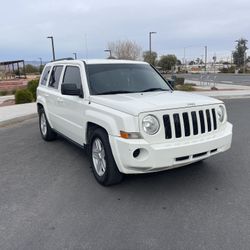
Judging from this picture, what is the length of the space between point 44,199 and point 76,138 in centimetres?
144

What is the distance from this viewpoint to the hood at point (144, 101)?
3.84 m

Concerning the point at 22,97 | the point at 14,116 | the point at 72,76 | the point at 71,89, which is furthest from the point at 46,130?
the point at 22,97

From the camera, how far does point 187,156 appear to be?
12.9 ft

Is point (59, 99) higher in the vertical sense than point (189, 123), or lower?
higher

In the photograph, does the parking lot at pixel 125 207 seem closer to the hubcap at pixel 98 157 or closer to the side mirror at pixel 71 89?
the hubcap at pixel 98 157

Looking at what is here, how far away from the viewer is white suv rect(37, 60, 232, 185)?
3758 mm

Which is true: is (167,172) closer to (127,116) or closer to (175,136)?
(175,136)

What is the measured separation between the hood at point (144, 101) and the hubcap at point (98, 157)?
0.61 m

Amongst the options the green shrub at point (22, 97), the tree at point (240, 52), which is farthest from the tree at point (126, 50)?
the tree at point (240, 52)

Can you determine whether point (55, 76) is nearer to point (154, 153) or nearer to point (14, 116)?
point (154, 153)

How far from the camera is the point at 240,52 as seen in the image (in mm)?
71188

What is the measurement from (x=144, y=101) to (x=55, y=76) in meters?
2.98

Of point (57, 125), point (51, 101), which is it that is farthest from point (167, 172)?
point (51, 101)

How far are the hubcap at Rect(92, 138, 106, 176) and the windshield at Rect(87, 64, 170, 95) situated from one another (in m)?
0.86
